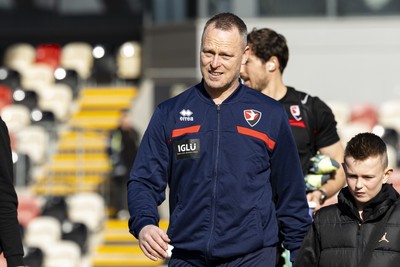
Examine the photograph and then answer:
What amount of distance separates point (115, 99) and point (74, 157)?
2.43 m

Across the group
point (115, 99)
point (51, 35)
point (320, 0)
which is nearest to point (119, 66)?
point (115, 99)

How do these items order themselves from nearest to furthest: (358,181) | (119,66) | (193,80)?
(358,181) → (193,80) → (119,66)

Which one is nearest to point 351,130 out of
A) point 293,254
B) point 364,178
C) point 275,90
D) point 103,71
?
point 103,71

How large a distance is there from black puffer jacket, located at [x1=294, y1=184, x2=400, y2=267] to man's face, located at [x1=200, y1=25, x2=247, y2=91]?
732mm

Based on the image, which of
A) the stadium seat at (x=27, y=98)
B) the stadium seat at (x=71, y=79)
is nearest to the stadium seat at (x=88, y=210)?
the stadium seat at (x=27, y=98)

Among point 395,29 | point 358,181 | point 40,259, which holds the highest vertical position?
point 358,181

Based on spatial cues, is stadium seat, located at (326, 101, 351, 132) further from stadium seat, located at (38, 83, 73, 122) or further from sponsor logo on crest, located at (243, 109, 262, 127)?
sponsor logo on crest, located at (243, 109, 262, 127)

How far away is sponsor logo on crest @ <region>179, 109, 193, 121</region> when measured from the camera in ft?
18.7

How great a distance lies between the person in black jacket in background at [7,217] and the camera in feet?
19.6

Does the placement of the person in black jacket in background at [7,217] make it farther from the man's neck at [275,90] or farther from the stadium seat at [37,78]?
the stadium seat at [37,78]

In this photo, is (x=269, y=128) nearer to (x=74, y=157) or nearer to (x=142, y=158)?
(x=142, y=158)

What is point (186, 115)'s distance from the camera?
→ 571 centimetres

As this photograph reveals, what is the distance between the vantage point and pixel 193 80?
814 inches

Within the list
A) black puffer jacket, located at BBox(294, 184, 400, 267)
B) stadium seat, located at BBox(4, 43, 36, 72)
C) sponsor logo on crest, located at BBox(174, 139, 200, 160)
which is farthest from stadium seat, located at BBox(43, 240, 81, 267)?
black puffer jacket, located at BBox(294, 184, 400, 267)
